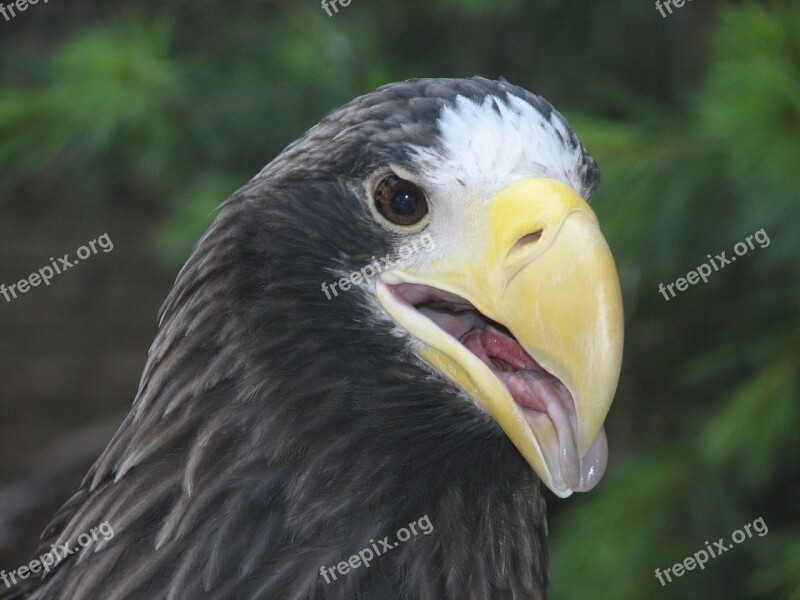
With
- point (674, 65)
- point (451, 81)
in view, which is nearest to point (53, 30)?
point (674, 65)

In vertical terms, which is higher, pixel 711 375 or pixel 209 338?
pixel 209 338

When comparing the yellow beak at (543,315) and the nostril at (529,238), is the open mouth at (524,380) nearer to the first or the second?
the yellow beak at (543,315)

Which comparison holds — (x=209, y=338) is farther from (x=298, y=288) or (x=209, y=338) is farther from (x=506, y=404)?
(x=506, y=404)

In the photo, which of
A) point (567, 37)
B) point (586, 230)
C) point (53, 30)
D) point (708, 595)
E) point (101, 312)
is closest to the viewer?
point (586, 230)

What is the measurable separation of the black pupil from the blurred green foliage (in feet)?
3.18

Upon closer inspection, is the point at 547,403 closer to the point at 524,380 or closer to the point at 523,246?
the point at 524,380

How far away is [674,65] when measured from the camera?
10.8 feet

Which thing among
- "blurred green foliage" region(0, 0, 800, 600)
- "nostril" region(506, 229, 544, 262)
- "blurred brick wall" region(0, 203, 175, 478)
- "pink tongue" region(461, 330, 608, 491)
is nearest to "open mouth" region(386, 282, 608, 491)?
"pink tongue" region(461, 330, 608, 491)

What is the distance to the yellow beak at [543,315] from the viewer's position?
1136 mm

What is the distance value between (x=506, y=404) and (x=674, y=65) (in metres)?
2.41

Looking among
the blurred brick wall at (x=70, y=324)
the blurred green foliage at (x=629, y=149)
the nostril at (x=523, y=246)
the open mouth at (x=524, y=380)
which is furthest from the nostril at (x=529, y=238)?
the blurred brick wall at (x=70, y=324)

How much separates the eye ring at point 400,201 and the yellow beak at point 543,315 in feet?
0.21

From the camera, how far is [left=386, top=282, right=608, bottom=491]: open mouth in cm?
118

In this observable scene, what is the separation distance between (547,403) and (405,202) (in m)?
0.30
